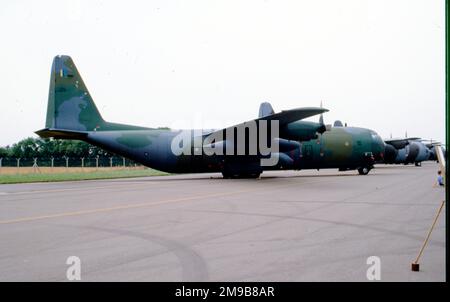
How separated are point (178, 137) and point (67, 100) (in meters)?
7.12

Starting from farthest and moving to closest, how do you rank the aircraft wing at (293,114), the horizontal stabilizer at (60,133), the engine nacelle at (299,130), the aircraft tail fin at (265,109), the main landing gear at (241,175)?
the main landing gear at (241,175), the aircraft tail fin at (265,109), the engine nacelle at (299,130), the horizontal stabilizer at (60,133), the aircraft wing at (293,114)

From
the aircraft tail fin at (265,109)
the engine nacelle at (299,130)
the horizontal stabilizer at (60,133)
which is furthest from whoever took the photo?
the aircraft tail fin at (265,109)

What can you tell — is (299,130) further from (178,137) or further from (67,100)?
(67,100)

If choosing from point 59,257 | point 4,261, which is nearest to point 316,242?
point 59,257

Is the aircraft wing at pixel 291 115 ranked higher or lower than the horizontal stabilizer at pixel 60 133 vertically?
higher

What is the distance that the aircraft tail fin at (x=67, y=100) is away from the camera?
80.2 ft

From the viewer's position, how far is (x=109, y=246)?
6793mm

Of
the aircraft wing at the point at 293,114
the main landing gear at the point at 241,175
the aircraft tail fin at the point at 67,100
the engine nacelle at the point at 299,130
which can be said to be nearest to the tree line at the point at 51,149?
the aircraft tail fin at the point at 67,100

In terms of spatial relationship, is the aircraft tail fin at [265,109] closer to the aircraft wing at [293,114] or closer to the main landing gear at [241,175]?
the aircraft wing at [293,114]

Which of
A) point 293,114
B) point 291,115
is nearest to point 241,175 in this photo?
point 291,115

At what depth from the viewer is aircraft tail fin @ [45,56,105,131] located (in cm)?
2444

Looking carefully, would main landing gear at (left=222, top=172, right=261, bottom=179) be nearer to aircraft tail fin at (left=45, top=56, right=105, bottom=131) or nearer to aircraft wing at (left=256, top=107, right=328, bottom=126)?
aircraft wing at (left=256, top=107, right=328, bottom=126)
